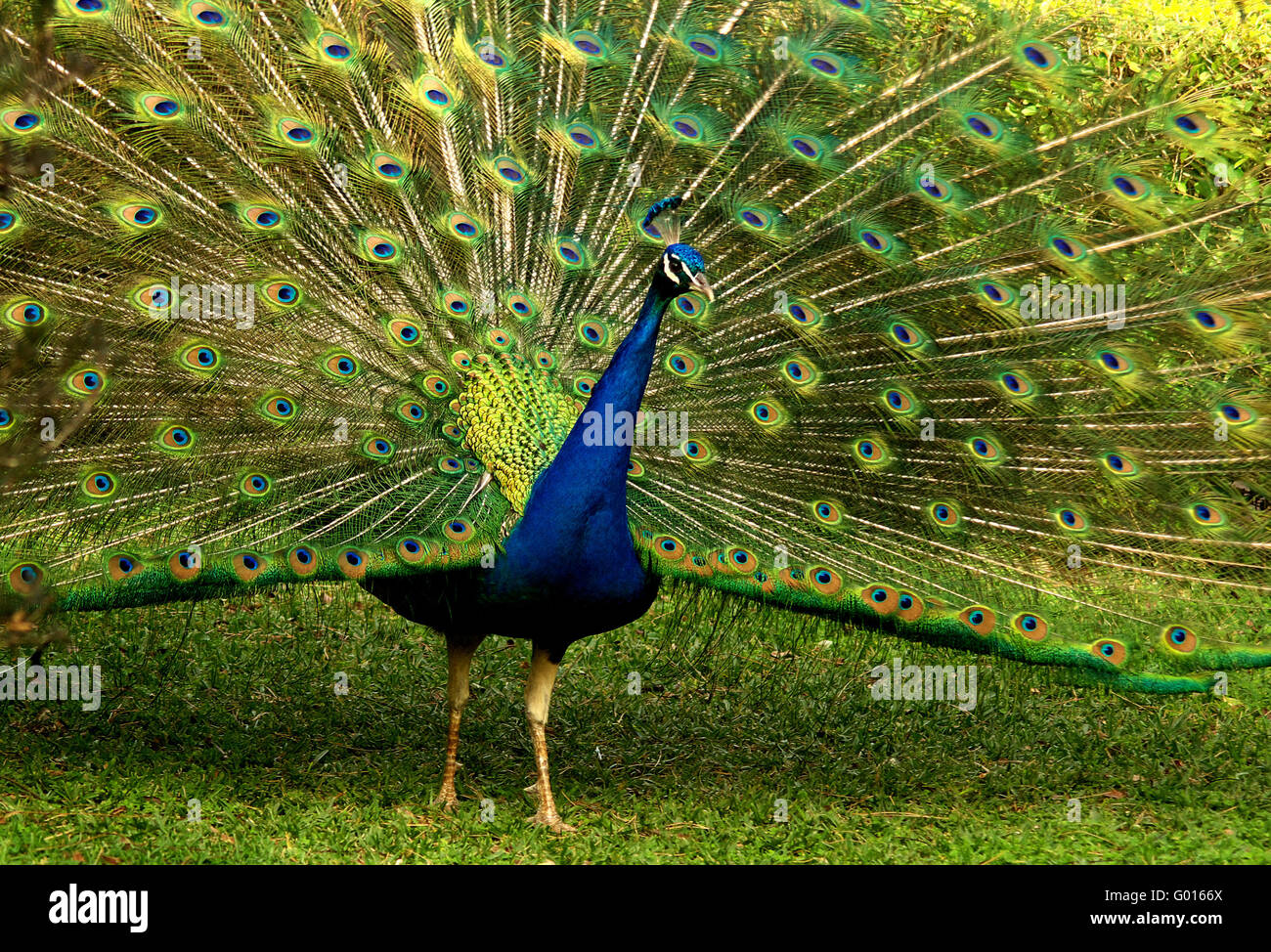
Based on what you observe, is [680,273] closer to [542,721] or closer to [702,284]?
[702,284]

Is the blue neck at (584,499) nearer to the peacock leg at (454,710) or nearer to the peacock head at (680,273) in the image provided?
the peacock head at (680,273)

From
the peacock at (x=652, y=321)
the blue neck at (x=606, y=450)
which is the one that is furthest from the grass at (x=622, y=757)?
the blue neck at (x=606, y=450)

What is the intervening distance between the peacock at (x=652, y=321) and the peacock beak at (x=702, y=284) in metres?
0.19

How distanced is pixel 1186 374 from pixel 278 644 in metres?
4.67

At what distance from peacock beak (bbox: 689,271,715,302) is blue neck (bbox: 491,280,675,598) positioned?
0.69 ft

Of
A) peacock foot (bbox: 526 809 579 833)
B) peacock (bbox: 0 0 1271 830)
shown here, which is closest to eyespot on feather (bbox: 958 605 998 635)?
peacock (bbox: 0 0 1271 830)

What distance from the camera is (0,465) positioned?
11.3ft

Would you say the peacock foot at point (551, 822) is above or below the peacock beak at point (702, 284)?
below

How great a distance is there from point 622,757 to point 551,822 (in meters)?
0.88

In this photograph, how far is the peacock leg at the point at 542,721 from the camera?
521 cm

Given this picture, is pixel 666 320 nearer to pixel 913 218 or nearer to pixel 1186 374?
pixel 913 218

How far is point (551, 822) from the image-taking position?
5188 millimetres

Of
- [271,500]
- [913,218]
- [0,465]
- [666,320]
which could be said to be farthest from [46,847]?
[913,218]

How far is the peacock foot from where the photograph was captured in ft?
17.0
